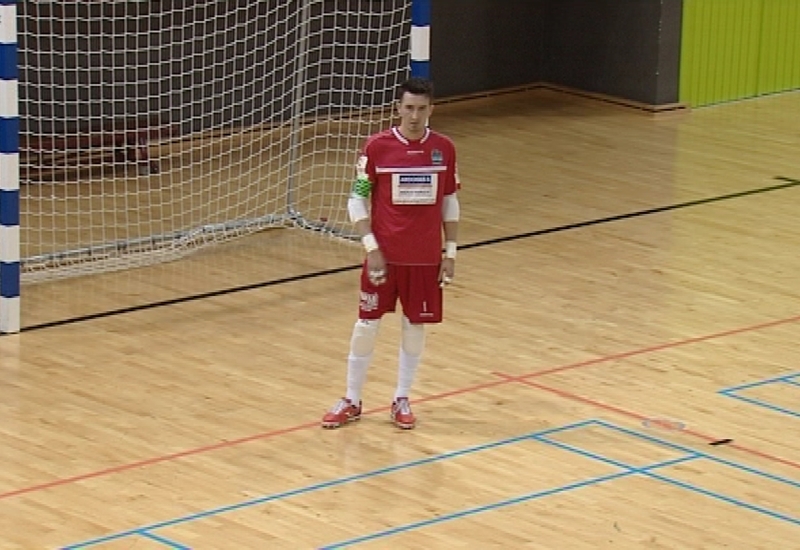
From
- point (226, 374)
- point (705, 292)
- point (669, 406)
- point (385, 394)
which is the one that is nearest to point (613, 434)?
point (669, 406)

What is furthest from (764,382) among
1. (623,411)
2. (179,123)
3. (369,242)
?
(179,123)

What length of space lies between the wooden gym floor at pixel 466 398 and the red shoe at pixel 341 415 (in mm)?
62

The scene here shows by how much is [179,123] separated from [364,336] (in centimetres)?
568

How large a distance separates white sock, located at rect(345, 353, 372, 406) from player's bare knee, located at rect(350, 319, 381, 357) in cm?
3

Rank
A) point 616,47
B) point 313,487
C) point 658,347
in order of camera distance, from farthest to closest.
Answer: point 616,47
point 658,347
point 313,487

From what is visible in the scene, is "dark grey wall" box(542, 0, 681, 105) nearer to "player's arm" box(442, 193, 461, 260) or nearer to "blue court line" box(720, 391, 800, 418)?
"blue court line" box(720, 391, 800, 418)

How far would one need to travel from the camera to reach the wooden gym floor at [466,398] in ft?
24.1

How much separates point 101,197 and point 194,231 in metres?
1.15

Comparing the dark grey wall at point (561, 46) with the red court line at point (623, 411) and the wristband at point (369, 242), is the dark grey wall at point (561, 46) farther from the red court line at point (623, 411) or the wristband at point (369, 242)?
the wristband at point (369, 242)

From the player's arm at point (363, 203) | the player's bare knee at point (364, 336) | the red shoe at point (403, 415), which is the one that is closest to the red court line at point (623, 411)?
the red shoe at point (403, 415)

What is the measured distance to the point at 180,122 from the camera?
1338 centimetres

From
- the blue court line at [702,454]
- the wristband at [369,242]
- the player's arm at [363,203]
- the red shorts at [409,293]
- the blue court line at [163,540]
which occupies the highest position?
the player's arm at [363,203]

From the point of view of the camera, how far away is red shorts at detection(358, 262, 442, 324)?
8.29 metres

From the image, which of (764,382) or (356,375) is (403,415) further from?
(764,382)
